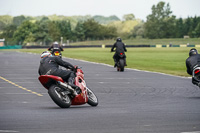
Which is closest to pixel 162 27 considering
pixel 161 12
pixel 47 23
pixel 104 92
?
pixel 161 12

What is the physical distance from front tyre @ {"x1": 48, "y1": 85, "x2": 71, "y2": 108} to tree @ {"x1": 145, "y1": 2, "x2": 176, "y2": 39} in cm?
17473

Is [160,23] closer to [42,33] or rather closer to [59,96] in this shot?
[42,33]

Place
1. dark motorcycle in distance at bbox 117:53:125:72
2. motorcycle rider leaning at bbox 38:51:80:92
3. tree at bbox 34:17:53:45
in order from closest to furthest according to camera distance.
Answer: motorcycle rider leaning at bbox 38:51:80:92 < dark motorcycle in distance at bbox 117:53:125:72 < tree at bbox 34:17:53:45

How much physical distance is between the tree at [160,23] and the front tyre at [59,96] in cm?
17473

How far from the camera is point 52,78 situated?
11.6m

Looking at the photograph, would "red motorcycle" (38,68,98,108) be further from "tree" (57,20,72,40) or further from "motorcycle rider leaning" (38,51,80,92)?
"tree" (57,20,72,40)

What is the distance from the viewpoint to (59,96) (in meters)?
11.6

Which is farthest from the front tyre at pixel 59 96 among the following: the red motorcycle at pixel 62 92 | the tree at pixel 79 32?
the tree at pixel 79 32

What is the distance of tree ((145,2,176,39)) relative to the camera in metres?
186

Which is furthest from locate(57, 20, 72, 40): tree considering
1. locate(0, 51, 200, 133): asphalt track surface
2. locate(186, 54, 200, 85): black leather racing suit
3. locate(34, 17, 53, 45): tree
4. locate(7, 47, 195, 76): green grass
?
locate(186, 54, 200, 85): black leather racing suit

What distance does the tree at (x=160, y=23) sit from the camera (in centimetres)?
18550

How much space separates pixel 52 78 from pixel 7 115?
188 cm

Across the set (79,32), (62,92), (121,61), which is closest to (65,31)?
(79,32)

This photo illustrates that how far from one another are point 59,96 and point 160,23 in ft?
589
